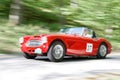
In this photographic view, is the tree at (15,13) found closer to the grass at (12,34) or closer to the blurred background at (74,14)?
the grass at (12,34)

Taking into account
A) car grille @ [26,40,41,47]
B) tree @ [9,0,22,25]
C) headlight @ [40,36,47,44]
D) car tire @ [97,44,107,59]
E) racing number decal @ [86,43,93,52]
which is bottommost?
car tire @ [97,44,107,59]

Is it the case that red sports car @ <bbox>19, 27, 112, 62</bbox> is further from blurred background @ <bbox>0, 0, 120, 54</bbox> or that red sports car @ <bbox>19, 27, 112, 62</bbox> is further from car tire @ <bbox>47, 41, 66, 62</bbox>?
blurred background @ <bbox>0, 0, 120, 54</bbox>

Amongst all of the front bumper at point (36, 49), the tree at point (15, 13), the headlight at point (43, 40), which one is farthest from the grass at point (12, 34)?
the headlight at point (43, 40)

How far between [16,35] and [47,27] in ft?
16.4

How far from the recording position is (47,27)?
22188mm

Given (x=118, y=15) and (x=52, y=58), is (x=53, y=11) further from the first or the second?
(x=52, y=58)

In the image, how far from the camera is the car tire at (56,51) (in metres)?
11.1

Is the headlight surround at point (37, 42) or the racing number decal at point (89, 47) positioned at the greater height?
the headlight surround at point (37, 42)

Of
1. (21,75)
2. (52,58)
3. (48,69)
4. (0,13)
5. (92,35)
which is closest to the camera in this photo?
(21,75)

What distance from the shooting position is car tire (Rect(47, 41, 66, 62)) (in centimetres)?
1107

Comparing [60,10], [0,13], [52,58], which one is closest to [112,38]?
[60,10]

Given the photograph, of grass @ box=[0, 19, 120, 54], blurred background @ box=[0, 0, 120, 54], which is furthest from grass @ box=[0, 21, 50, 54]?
blurred background @ box=[0, 0, 120, 54]

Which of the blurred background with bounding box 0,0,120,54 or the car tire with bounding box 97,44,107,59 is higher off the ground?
the blurred background with bounding box 0,0,120,54

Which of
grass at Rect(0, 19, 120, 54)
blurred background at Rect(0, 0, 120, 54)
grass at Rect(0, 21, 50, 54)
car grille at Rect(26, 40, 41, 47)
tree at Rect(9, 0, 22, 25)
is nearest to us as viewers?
car grille at Rect(26, 40, 41, 47)
